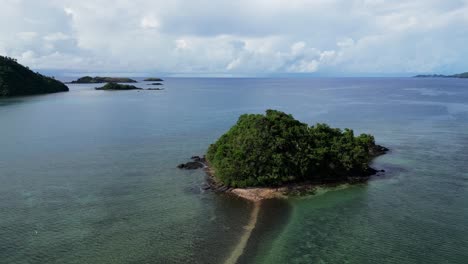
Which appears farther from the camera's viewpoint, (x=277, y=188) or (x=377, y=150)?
(x=377, y=150)

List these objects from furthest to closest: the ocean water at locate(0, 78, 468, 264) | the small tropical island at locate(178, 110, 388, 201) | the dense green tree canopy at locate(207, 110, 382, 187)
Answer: the dense green tree canopy at locate(207, 110, 382, 187), the small tropical island at locate(178, 110, 388, 201), the ocean water at locate(0, 78, 468, 264)

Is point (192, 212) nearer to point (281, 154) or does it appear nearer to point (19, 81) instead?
point (281, 154)

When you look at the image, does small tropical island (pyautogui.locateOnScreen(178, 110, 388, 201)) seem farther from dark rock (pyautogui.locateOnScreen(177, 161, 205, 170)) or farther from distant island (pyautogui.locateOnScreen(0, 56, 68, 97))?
distant island (pyautogui.locateOnScreen(0, 56, 68, 97))

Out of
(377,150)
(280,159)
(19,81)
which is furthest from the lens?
(19,81)

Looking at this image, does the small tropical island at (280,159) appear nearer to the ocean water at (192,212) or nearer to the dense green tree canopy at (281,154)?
the dense green tree canopy at (281,154)

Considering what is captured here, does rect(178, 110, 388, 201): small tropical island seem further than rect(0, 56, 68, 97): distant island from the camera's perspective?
No

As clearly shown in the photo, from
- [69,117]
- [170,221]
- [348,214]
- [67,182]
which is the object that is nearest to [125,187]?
[67,182]

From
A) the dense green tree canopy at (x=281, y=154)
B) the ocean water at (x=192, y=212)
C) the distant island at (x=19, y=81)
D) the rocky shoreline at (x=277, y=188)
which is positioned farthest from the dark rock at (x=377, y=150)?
the distant island at (x=19, y=81)

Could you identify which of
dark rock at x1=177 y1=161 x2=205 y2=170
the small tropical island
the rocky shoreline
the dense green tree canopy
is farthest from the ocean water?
the dense green tree canopy

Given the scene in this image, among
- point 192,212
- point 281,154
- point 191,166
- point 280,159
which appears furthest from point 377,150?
point 192,212
